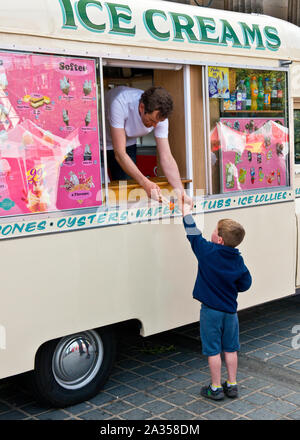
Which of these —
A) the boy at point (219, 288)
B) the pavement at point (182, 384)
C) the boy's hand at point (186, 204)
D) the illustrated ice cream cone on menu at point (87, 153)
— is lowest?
the pavement at point (182, 384)

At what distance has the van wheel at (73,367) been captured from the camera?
3984 mm

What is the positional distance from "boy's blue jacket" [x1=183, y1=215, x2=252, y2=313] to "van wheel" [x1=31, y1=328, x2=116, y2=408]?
830 millimetres

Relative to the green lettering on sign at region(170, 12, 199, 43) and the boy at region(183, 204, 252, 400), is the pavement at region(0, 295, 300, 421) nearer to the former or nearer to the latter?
the boy at region(183, 204, 252, 400)

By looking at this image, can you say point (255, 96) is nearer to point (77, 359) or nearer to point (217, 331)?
point (217, 331)

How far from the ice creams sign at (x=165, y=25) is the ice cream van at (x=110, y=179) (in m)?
0.01

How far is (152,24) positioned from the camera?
429cm

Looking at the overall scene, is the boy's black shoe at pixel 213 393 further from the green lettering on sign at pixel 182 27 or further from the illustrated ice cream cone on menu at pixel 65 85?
the green lettering on sign at pixel 182 27

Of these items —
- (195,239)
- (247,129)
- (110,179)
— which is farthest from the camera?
(247,129)

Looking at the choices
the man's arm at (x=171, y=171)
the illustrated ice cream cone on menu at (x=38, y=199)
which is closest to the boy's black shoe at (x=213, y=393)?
the man's arm at (x=171, y=171)

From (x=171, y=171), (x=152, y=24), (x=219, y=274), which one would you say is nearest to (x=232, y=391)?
(x=219, y=274)

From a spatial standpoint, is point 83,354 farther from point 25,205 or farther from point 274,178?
point 274,178

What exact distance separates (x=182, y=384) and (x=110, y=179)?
70.2 inches

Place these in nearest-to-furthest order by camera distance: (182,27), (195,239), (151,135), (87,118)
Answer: (87,118)
(195,239)
(182,27)
(151,135)

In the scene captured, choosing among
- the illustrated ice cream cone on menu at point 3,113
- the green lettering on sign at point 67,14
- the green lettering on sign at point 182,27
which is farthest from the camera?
the green lettering on sign at point 182,27
